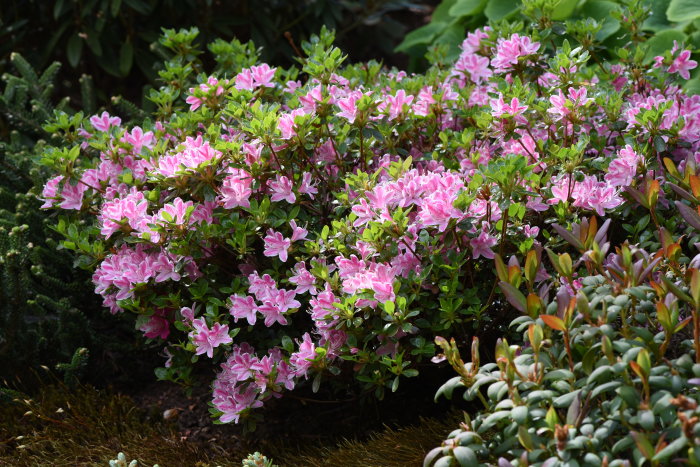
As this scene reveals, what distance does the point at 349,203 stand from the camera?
7.32ft

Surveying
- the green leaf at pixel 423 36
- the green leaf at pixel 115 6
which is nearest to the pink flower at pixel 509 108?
the green leaf at pixel 423 36

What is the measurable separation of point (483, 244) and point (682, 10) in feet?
5.80

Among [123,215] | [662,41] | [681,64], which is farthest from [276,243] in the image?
[662,41]

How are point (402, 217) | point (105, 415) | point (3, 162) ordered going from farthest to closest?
point (3, 162), point (105, 415), point (402, 217)

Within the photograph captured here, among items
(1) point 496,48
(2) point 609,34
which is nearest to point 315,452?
(1) point 496,48

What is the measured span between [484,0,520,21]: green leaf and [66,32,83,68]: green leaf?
86.0 inches

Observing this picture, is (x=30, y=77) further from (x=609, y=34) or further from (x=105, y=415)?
(x=609, y=34)

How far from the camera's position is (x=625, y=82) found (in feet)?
8.96

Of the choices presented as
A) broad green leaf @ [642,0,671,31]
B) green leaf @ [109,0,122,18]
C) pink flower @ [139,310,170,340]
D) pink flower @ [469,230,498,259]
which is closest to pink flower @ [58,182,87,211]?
pink flower @ [139,310,170,340]

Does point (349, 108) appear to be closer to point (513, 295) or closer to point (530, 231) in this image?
point (530, 231)

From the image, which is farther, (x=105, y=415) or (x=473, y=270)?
(x=105, y=415)

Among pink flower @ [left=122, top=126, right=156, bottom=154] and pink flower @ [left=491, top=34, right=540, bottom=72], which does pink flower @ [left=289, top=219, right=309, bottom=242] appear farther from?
pink flower @ [left=491, top=34, right=540, bottom=72]

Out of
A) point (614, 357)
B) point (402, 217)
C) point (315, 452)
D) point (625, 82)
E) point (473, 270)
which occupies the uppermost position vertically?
point (625, 82)

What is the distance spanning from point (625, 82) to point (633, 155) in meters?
0.63
